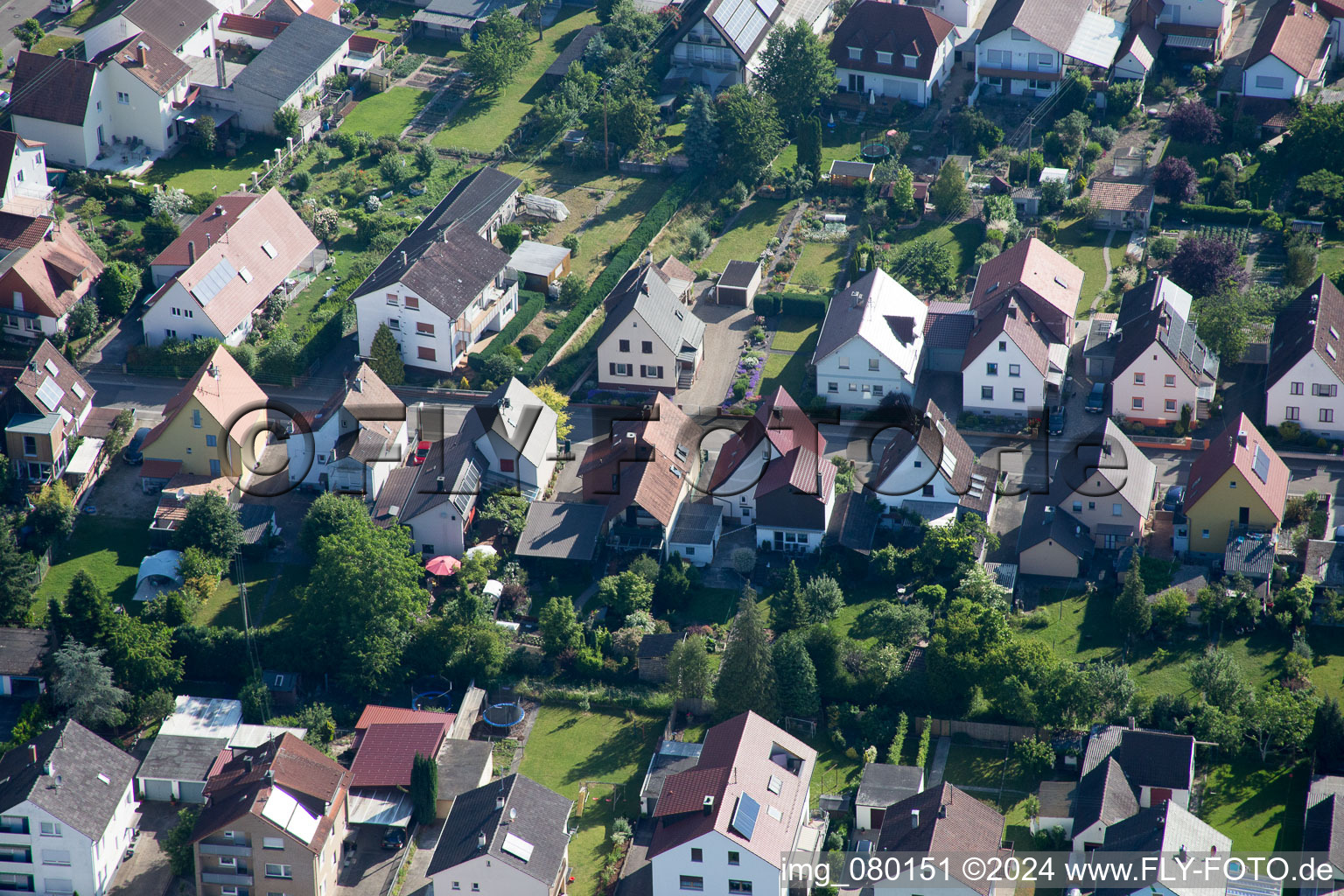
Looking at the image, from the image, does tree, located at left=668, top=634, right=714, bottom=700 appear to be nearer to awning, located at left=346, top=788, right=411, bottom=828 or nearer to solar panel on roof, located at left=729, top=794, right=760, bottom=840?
solar panel on roof, located at left=729, top=794, right=760, bottom=840

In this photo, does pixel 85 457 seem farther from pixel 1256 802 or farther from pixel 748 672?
pixel 1256 802

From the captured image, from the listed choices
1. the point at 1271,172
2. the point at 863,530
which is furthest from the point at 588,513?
the point at 1271,172

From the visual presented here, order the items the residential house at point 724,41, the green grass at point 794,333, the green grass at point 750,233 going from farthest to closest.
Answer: the residential house at point 724,41, the green grass at point 750,233, the green grass at point 794,333

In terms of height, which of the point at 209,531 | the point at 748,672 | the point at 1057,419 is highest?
the point at 748,672

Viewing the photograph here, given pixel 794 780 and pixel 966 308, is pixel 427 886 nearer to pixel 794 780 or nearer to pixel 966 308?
pixel 794 780

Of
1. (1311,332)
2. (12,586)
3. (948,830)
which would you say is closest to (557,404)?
(12,586)

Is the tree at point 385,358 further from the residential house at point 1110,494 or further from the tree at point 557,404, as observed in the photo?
the residential house at point 1110,494

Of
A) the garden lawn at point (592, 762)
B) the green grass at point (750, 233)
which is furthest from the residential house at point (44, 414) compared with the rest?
the green grass at point (750, 233)
